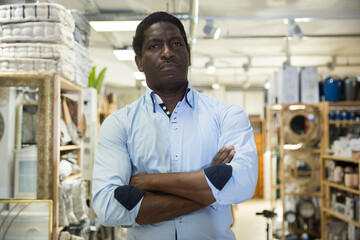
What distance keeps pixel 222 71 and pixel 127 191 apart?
338 inches

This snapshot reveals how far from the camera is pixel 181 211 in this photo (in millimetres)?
1305

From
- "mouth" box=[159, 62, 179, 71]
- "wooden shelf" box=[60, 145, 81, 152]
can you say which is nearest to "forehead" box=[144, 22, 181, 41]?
"mouth" box=[159, 62, 179, 71]

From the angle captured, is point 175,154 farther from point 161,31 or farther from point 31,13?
point 31,13

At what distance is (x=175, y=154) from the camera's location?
138 centimetres

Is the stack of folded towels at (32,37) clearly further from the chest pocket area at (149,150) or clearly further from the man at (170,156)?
the chest pocket area at (149,150)

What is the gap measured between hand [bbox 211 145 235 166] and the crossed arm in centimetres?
10

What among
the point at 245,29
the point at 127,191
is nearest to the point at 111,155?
the point at 127,191

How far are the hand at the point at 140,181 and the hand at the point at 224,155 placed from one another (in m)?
0.26

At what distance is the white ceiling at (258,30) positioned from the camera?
4.39 m

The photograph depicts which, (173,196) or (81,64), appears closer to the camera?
(173,196)

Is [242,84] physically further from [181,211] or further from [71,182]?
[181,211]

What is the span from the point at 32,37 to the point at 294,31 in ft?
12.1

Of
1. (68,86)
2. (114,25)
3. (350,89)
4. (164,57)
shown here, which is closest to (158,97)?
(164,57)

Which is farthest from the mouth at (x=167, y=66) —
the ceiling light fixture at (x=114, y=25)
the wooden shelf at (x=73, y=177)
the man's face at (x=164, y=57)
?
the ceiling light fixture at (x=114, y=25)
